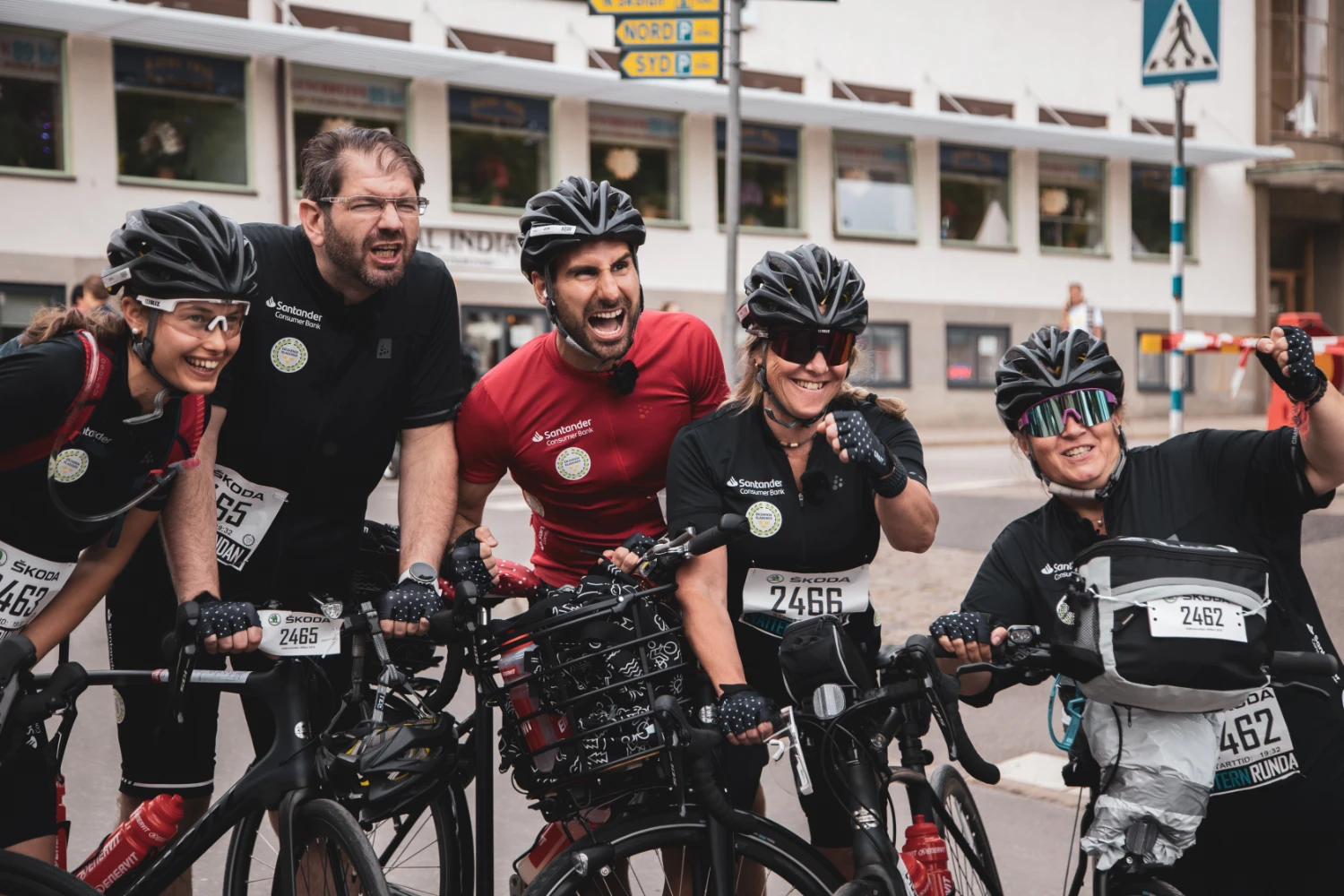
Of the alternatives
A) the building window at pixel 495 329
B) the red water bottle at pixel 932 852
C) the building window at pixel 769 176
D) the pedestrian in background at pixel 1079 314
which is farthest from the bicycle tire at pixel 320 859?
the building window at pixel 769 176

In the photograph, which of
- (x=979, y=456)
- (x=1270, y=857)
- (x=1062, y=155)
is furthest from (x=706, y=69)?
(x=1062, y=155)

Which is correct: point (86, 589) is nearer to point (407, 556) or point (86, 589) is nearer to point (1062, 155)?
point (407, 556)

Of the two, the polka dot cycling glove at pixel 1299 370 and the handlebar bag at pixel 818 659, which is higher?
the polka dot cycling glove at pixel 1299 370

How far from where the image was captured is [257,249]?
138 inches

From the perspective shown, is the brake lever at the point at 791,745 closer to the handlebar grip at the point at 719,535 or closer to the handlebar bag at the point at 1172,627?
Answer: the handlebar grip at the point at 719,535

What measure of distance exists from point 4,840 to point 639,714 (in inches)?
55.8

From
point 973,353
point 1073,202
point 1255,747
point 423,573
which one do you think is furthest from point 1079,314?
point 423,573

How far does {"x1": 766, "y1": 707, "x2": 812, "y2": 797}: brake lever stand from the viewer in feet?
8.95

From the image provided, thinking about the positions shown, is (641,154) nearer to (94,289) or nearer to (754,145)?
(754,145)

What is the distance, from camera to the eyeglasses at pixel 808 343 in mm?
3137

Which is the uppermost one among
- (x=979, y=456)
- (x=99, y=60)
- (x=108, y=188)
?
(x=99, y=60)

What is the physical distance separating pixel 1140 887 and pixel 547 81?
71.3ft

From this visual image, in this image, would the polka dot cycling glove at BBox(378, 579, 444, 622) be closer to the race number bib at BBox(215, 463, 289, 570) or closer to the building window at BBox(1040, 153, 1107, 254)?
the race number bib at BBox(215, 463, 289, 570)

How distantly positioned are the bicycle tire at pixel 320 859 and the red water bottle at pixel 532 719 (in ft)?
1.31
